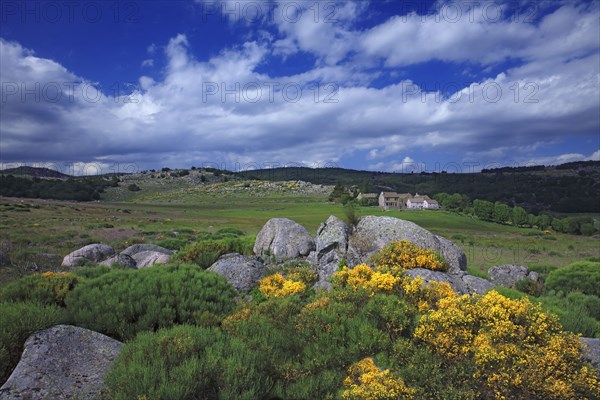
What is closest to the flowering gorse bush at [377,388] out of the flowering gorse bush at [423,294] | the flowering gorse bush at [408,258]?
the flowering gorse bush at [423,294]

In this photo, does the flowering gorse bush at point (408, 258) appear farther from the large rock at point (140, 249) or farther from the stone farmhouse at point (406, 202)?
the stone farmhouse at point (406, 202)

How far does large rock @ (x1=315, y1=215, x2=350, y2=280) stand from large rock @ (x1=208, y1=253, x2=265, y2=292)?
2.91 meters

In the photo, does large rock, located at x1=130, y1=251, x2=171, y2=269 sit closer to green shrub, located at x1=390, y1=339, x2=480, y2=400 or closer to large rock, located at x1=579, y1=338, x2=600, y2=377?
green shrub, located at x1=390, y1=339, x2=480, y2=400

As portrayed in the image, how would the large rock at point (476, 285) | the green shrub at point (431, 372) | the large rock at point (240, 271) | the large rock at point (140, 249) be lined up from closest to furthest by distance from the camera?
the green shrub at point (431, 372), the large rock at point (476, 285), the large rock at point (240, 271), the large rock at point (140, 249)

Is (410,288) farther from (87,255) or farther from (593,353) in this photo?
(87,255)

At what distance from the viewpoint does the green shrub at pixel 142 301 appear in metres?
8.23

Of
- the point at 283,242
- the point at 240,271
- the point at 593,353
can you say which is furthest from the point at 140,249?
the point at 593,353

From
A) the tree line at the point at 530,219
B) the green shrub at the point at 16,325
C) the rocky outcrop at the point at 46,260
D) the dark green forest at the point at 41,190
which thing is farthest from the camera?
the dark green forest at the point at 41,190

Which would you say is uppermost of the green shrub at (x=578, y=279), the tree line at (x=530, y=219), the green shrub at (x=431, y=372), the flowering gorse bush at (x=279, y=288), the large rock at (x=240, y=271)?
the green shrub at (x=431, y=372)

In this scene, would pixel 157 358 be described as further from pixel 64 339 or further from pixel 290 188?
pixel 290 188

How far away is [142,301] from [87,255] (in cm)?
1716

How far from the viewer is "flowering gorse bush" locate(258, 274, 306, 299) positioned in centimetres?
1048

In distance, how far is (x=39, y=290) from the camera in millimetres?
9086

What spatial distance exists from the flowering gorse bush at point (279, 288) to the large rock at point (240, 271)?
259 cm
